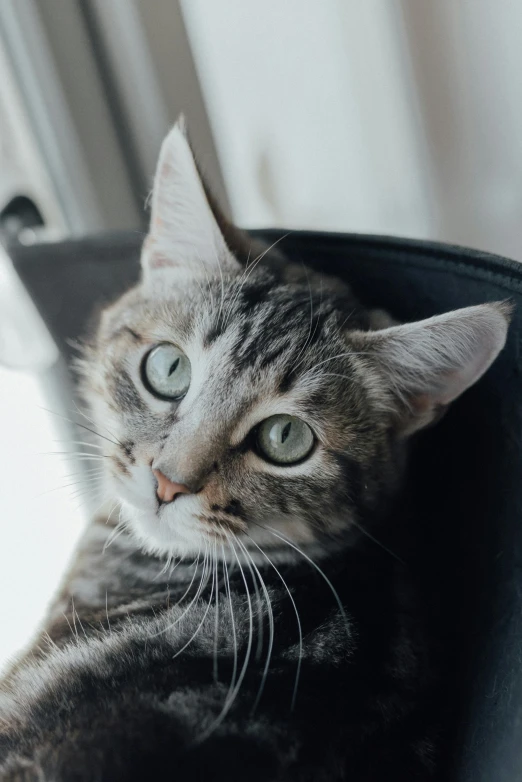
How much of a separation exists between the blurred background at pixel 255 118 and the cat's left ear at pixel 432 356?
37 centimetres

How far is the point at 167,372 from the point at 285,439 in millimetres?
132

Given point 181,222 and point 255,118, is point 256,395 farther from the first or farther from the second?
point 255,118

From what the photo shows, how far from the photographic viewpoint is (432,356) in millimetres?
605

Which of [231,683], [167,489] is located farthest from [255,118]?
[231,683]

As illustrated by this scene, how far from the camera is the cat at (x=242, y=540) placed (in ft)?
1.70

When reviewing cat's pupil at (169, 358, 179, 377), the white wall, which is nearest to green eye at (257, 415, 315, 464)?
cat's pupil at (169, 358, 179, 377)

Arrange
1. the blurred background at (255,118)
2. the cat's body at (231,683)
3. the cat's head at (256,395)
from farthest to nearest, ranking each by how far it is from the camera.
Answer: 1. the blurred background at (255,118)
2. the cat's head at (256,395)
3. the cat's body at (231,683)

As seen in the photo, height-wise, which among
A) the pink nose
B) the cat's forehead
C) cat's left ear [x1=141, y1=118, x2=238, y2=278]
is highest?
cat's left ear [x1=141, y1=118, x2=238, y2=278]

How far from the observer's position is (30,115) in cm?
93

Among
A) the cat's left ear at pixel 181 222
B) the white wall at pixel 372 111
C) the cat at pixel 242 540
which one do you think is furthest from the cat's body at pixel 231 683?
the white wall at pixel 372 111

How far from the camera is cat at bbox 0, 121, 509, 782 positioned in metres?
0.52

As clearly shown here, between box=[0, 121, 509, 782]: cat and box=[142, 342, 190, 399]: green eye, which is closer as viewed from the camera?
box=[0, 121, 509, 782]: cat

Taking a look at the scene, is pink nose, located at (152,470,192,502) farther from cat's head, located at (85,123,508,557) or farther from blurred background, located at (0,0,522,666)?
blurred background, located at (0,0,522,666)

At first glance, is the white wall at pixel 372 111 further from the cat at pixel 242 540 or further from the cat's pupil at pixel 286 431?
the cat's pupil at pixel 286 431
